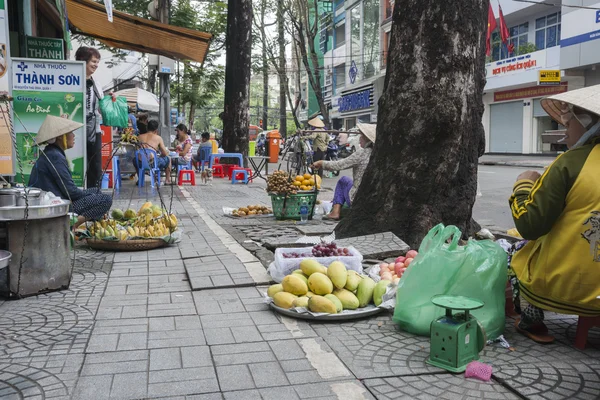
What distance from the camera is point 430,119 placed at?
19.4ft

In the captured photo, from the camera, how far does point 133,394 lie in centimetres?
280

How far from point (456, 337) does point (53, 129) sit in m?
4.36

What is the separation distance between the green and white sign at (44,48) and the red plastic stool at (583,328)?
858cm

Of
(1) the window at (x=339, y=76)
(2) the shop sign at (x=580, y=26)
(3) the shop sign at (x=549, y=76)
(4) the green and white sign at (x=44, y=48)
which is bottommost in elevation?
(4) the green and white sign at (x=44, y=48)

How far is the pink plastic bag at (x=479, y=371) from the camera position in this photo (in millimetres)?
2975

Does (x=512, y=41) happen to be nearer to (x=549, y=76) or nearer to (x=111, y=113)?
(x=549, y=76)

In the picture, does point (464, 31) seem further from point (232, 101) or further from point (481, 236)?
point (232, 101)

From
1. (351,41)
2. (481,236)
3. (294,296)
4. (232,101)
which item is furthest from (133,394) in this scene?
(351,41)

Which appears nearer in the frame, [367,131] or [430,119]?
[430,119]

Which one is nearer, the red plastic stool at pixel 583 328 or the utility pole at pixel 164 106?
the red plastic stool at pixel 583 328

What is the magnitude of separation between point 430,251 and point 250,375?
1.32 metres

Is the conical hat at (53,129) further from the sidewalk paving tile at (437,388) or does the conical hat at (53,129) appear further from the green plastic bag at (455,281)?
the sidewalk paving tile at (437,388)

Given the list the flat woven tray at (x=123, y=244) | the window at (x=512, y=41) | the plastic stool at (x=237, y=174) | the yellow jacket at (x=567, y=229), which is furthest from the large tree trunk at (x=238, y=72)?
the window at (x=512, y=41)

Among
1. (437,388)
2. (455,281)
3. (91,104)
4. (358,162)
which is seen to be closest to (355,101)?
(91,104)
